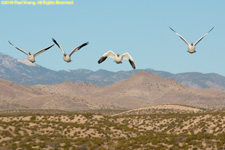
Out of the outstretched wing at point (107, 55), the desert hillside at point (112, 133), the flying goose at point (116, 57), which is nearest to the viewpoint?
the flying goose at point (116, 57)

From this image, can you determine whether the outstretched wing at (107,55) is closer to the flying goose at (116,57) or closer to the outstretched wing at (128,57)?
the flying goose at (116,57)

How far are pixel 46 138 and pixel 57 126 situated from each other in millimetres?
9795

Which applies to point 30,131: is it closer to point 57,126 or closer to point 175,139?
point 57,126

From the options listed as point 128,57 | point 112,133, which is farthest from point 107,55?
point 112,133

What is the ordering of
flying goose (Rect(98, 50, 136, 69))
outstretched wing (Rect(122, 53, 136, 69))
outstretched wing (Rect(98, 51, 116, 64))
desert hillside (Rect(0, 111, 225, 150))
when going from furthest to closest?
desert hillside (Rect(0, 111, 225, 150))
outstretched wing (Rect(98, 51, 116, 64))
flying goose (Rect(98, 50, 136, 69))
outstretched wing (Rect(122, 53, 136, 69))

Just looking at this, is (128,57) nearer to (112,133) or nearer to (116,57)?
(116,57)

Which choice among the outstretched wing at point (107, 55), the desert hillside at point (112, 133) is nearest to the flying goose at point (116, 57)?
the outstretched wing at point (107, 55)

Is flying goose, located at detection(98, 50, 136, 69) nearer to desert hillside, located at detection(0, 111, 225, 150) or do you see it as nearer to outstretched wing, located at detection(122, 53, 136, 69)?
outstretched wing, located at detection(122, 53, 136, 69)

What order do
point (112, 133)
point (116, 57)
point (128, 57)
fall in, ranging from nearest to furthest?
point (128, 57) < point (116, 57) < point (112, 133)

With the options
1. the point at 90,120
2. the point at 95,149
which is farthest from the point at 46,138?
the point at 90,120

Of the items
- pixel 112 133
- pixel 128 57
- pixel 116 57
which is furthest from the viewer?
pixel 112 133

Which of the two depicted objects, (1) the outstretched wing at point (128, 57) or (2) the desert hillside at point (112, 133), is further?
(2) the desert hillside at point (112, 133)

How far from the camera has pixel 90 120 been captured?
8269cm

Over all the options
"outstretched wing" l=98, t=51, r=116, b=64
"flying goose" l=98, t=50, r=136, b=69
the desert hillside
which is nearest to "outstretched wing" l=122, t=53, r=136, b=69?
"flying goose" l=98, t=50, r=136, b=69
